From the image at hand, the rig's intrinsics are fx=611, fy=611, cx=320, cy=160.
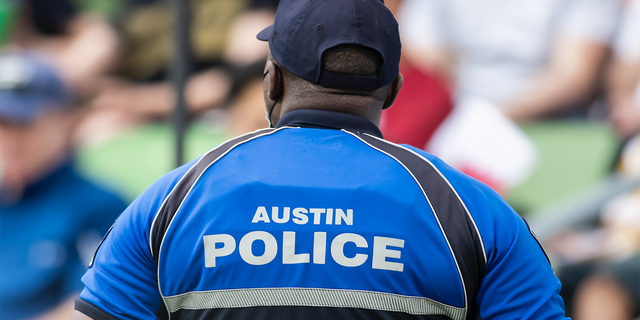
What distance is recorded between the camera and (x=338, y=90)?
1.35m

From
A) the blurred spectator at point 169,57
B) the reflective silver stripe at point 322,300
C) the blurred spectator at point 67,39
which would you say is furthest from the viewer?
the blurred spectator at point 67,39

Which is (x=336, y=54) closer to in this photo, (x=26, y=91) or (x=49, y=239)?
(x=26, y=91)

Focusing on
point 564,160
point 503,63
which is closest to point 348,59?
point 503,63

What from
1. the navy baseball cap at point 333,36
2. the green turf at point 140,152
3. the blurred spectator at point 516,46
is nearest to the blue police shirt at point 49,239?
the green turf at point 140,152

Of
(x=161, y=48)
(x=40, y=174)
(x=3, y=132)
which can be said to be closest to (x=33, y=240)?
(x=40, y=174)

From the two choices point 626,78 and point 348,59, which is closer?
point 348,59

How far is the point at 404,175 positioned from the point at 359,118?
0.19 m

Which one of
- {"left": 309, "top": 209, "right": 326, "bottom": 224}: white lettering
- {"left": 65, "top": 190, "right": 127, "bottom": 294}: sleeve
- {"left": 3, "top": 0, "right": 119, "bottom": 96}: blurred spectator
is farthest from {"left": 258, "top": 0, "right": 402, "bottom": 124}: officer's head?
{"left": 3, "top": 0, "right": 119, "bottom": 96}: blurred spectator

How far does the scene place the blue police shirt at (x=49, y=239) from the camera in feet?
12.2

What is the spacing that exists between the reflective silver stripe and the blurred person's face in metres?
3.06

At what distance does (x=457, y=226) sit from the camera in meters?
1.20

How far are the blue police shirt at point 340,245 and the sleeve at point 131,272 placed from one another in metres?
0.02

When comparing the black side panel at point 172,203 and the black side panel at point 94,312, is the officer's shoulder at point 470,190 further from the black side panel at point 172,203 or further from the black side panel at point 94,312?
the black side panel at point 94,312

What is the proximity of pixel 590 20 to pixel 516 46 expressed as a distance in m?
0.48
